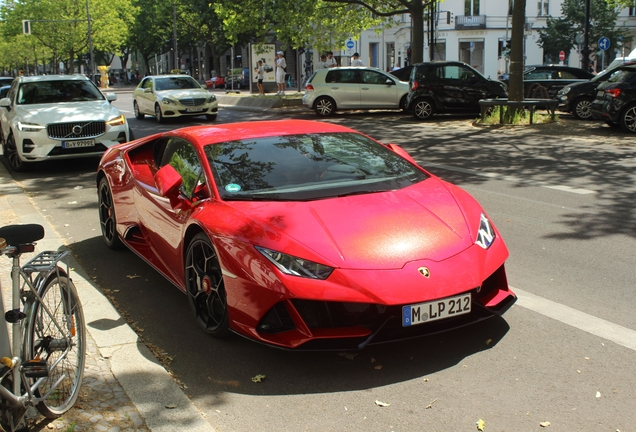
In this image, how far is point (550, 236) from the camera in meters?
7.04

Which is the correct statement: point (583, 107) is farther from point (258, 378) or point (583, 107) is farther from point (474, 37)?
point (474, 37)

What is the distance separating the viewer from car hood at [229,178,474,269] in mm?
4066

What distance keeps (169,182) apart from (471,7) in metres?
60.1

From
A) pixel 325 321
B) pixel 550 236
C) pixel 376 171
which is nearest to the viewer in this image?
pixel 325 321

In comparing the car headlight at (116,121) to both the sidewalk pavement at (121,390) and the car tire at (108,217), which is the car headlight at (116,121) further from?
the sidewalk pavement at (121,390)

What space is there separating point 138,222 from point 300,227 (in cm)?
228

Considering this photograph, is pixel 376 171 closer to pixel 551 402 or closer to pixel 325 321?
pixel 325 321

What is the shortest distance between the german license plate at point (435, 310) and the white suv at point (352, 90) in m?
20.0

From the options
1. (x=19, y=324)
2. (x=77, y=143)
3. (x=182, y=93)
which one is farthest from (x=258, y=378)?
(x=182, y=93)

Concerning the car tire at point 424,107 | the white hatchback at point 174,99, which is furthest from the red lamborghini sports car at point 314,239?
the white hatchback at point 174,99

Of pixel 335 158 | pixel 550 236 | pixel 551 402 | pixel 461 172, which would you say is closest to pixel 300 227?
pixel 335 158

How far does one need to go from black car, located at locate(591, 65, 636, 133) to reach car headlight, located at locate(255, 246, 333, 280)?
1435cm

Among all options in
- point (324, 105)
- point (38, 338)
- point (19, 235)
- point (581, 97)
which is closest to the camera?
point (19, 235)

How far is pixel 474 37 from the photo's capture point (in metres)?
62.1
